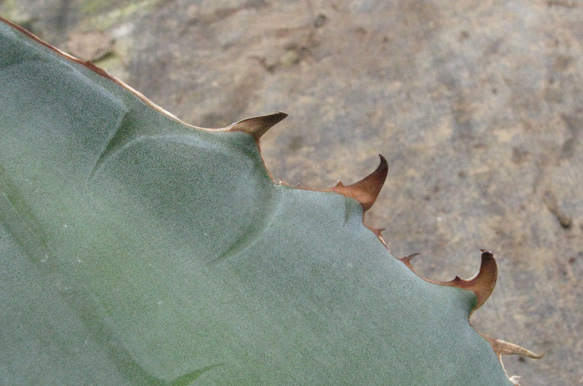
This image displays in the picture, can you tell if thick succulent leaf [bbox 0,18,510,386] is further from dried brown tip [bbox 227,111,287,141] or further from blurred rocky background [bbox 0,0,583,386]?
blurred rocky background [bbox 0,0,583,386]

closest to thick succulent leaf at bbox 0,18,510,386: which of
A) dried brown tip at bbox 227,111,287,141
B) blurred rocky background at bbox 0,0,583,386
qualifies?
dried brown tip at bbox 227,111,287,141

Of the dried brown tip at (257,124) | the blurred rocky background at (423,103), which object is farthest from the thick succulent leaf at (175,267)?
the blurred rocky background at (423,103)

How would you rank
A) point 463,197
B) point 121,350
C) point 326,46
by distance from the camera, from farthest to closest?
1. point 326,46
2. point 463,197
3. point 121,350

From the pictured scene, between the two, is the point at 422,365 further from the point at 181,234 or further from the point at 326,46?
the point at 326,46

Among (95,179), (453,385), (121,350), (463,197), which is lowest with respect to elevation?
(463,197)

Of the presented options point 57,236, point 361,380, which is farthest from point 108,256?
point 361,380

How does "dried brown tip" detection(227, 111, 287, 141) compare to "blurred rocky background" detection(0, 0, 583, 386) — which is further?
"blurred rocky background" detection(0, 0, 583, 386)

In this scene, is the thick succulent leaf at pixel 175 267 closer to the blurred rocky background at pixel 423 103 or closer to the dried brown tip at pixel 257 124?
the dried brown tip at pixel 257 124
